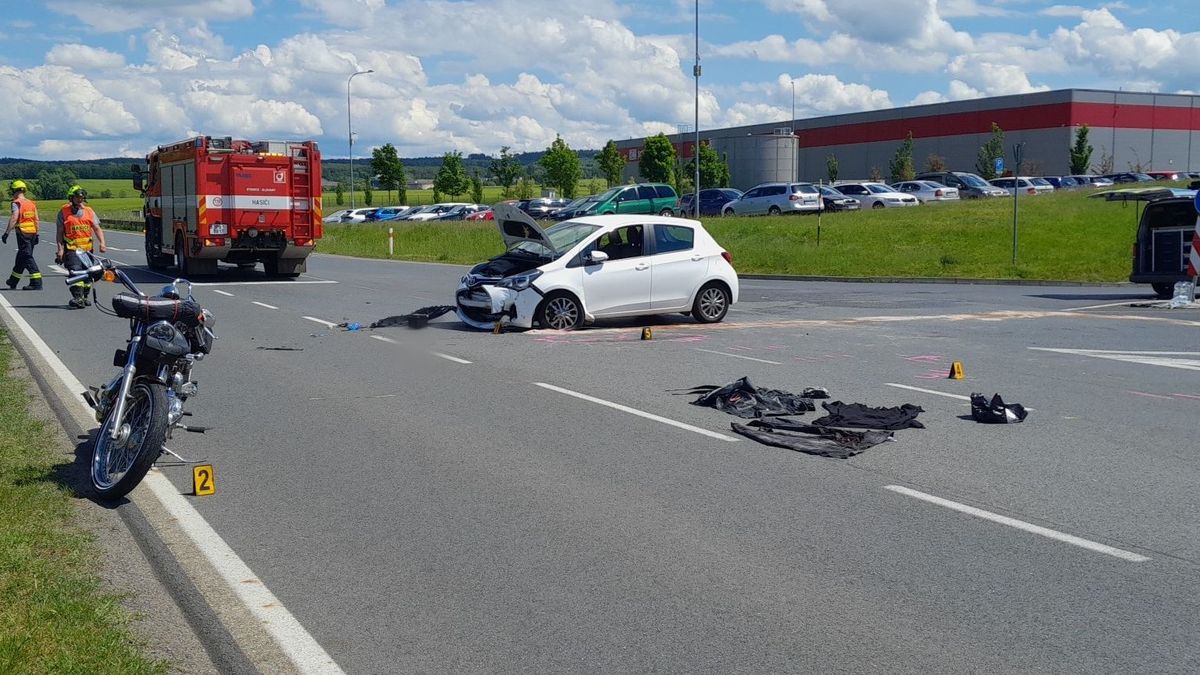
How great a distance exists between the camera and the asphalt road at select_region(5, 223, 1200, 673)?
4.88m

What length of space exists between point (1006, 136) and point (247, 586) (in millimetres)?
87389

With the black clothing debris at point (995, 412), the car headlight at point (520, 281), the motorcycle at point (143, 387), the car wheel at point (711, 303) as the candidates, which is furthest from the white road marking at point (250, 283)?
the black clothing debris at point (995, 412)

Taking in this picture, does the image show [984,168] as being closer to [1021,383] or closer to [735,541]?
[1021,383]

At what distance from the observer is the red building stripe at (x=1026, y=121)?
82.2 m

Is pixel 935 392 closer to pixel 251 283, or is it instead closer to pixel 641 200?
pixel 251 283

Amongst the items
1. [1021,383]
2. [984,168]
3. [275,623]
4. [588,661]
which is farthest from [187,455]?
[984,168]

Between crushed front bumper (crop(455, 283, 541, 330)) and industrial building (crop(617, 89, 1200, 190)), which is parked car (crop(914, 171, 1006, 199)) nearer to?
industrial building (crop(617, 89, 1200, 190))

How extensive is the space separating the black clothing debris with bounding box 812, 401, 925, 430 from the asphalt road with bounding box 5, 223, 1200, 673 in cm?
22

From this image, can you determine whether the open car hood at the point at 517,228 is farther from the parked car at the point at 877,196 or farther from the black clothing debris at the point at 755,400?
the parked car at the point at 877,196

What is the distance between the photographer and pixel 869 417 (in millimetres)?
9555

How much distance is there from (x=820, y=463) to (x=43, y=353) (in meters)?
9.43

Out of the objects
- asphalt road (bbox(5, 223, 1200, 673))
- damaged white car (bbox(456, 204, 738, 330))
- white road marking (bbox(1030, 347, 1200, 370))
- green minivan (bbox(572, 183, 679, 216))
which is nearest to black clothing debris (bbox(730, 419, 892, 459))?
asphalt road (bbox(5, 223, 1200, 673))

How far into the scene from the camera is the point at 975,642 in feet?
15.8

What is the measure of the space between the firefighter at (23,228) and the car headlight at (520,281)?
324 inches
